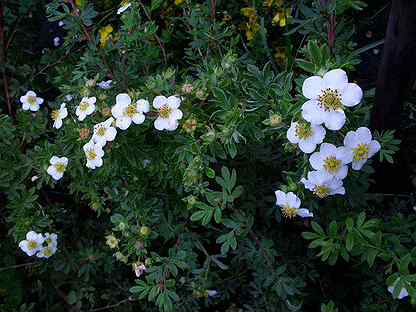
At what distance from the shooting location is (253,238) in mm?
1662

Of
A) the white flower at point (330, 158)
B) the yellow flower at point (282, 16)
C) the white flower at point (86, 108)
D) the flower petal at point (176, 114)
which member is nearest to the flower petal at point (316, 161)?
the white flower at point (330, 158)

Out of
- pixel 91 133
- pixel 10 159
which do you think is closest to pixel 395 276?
pixel 91 133

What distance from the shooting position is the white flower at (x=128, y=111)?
1.39 metres

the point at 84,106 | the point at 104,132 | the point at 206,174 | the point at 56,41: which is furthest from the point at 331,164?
the point at 56,41

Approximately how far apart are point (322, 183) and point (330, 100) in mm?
222

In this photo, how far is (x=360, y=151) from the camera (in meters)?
1.26

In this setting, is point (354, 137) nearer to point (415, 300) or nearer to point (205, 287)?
point (415, 300)

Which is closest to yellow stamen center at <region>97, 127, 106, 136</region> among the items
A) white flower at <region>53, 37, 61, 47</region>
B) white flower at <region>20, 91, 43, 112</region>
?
white flower at <region>20, 91, 43, 112</region>

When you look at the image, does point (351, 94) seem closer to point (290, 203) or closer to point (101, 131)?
point (290, 203)

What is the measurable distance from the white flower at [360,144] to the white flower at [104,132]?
55 cm

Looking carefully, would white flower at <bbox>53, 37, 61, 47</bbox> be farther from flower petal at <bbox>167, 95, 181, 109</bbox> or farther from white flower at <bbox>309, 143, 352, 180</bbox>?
white flower at <bbox>309, 143, 352, 180</bbox>

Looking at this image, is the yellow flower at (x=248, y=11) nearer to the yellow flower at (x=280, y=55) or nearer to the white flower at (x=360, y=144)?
the yellow flower at (x=280, y=55)

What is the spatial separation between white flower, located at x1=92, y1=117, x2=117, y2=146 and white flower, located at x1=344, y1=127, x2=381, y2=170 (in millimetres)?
554

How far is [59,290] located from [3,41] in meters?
0.94
